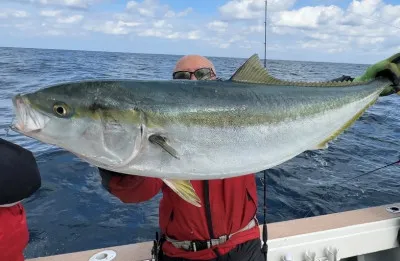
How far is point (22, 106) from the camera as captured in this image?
1889 mm

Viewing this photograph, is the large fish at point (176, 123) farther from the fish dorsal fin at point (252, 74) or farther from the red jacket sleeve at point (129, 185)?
the red jacket sleeve at point (129, 185)

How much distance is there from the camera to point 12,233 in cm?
268

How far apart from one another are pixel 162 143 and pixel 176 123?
0.15 m

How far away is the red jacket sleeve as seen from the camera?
245cm

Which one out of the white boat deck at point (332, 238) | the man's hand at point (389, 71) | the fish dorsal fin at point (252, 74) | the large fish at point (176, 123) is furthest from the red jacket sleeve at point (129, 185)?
the man's hand at point (389, 71)

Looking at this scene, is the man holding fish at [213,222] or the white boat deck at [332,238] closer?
the man holding fish at [213,222]

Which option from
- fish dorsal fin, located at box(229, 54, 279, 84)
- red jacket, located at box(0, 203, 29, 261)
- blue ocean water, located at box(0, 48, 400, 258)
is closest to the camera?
fish dorsal fin, located at box(229, 54, 279, 84)

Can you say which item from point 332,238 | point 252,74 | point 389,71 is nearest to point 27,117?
point 252,74

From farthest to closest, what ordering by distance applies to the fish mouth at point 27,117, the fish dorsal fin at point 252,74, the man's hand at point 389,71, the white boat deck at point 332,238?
1. the white boat deck at point 332,238
2. the man's hand at point 389,71
3. the fish dorsal fin at point 252,74
4. the fish mouth at point 27,117

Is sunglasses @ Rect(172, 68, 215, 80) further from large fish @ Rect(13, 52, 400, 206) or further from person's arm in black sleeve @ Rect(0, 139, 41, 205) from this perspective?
person's arm in black sleeve @ Rect(0, 139, 41, 205)

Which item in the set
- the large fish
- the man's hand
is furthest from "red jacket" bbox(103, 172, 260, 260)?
the man's hand

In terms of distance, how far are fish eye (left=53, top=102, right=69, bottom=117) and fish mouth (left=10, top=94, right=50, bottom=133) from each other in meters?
0.06

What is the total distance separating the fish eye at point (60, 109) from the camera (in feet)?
6.39

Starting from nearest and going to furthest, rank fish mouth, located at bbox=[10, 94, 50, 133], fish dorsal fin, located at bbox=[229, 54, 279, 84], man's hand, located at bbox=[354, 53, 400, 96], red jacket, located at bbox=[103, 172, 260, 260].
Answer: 1. fish mouth, located at bbox=[10, 94, 50, 133]
2. fish dorsal fin, located at bbox=[229, 54, 279, 84]
3. red jacket, located at bbox=[103, 172, 260, 260]
4. man's hand, located at bbox=[354, 53, 400, 96]
